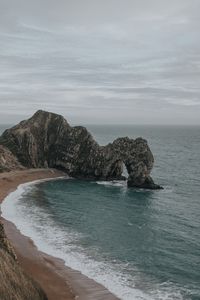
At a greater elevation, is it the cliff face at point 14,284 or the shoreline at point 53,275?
the cliff face at point 14,284

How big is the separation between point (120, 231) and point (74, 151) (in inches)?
2229

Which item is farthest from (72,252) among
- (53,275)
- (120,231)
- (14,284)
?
(14,284)

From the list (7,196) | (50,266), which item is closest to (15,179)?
(7,196)

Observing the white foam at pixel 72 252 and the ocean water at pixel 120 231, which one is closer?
the white foam at pixel 72 252

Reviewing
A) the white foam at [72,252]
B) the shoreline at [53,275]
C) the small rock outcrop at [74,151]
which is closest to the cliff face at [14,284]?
the shoreline at [53,275]

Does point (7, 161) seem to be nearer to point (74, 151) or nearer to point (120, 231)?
point (74, 151)

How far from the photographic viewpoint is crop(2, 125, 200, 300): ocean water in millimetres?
45781

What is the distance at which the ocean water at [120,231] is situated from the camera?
45.8 metres

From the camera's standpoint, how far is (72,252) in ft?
176

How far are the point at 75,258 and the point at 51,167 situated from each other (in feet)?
233

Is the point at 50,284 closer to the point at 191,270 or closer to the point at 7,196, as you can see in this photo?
the point at 191,270

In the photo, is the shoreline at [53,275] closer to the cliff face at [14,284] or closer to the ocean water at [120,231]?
the ocean water at [120,231]

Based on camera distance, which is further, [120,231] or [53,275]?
[120,231]

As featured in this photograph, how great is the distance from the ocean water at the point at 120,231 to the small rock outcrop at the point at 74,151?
5665 mm
